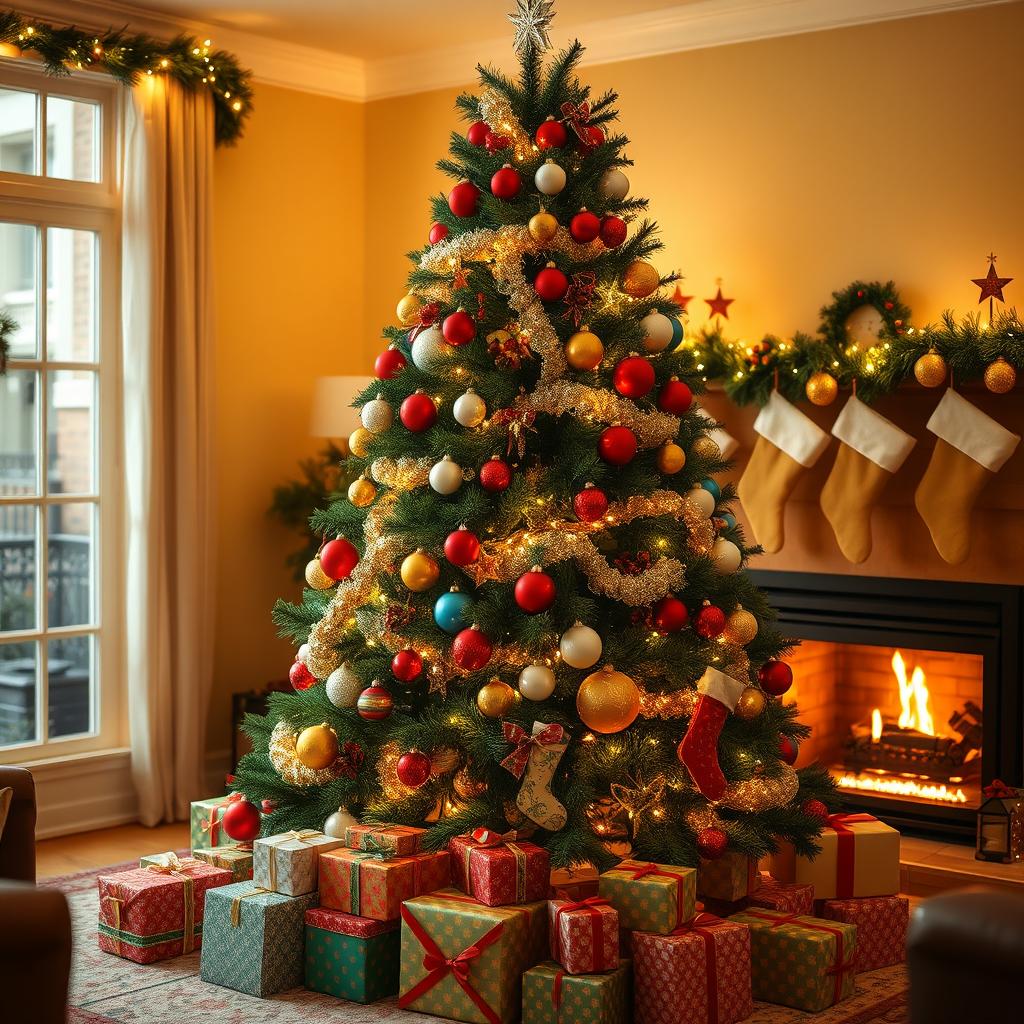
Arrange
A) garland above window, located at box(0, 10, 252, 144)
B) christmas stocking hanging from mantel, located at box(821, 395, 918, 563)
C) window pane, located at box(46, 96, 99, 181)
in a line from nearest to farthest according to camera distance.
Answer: christmas stocking hanging from mantel, located at box(821, 395, 918, 563) < garland above window, located at box(0, 10, 252, 144) < window pane, located at box(46, 96, 99, 181)

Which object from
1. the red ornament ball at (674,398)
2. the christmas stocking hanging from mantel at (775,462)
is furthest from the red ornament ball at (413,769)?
the christmas stocking hanging from mantel at (775,462)

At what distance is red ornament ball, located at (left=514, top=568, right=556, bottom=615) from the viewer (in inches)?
121

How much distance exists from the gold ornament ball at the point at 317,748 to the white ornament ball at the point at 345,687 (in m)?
0.08

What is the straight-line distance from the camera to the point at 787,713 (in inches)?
137

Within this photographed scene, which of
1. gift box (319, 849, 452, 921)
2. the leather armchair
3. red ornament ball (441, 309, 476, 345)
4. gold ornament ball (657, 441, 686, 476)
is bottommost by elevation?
gift box (319, 849, 452, 921)

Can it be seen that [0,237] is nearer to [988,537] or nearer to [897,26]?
[897,26]

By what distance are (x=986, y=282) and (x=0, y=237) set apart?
3.10 m

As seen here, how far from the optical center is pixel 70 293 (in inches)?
184

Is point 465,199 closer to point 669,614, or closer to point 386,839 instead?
point 669,614

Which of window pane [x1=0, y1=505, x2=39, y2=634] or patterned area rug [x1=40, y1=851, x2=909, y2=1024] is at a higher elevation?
window pane [x1=0, y1=505, x2=39, y2=634]

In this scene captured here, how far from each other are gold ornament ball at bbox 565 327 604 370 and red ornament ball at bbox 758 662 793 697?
92 centimetres

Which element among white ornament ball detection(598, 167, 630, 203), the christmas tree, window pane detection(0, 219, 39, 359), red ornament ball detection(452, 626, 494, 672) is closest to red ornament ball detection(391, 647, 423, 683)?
the christmas tree

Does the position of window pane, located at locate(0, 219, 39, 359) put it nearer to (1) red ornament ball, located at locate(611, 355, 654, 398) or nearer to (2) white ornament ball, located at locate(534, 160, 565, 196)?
(2) white ornament ball, located at locate(534, 160, 565, 196)

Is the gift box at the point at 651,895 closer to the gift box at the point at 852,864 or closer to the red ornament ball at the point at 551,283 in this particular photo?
the gift box at the point at 852,864
